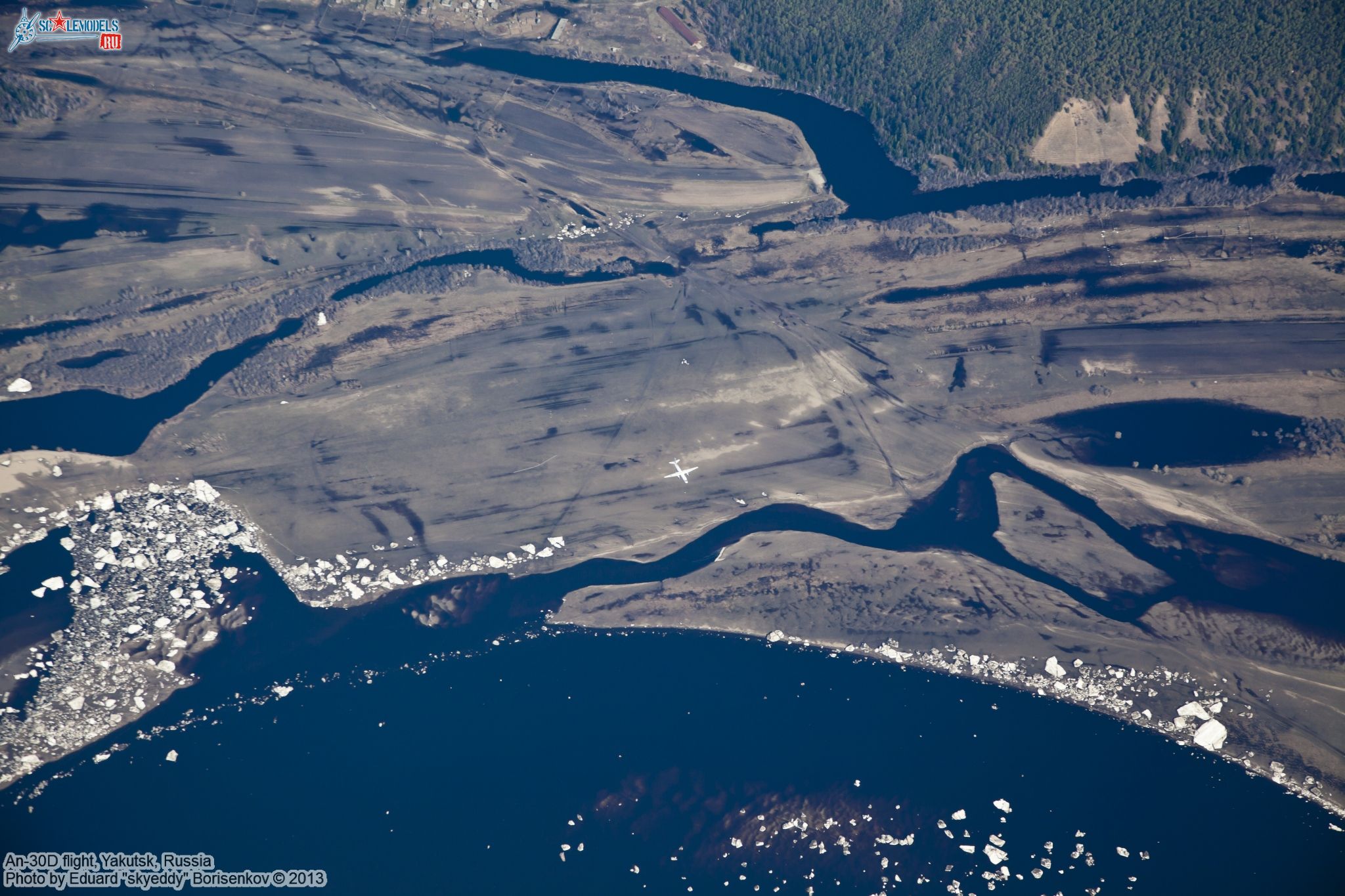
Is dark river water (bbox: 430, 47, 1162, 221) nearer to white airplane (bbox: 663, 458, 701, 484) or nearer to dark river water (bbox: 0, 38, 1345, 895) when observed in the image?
dark river water (bbox: 0, 38, 1345, 895)

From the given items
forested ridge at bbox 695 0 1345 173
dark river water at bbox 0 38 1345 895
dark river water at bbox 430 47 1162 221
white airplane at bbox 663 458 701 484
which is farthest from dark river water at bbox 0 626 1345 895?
forested ridge at bbox 695 0 1345 173

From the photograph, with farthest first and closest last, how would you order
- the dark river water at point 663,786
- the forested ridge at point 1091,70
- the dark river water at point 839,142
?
the dark river water at point 839,142 < the forested ridge at point 1091,70 < the dark river water at point 663,786

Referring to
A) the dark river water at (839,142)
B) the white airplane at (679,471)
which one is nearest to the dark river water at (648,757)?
the white airplane at (679,471)

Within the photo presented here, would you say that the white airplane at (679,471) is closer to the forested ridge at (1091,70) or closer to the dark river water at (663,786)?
the dark river water at (663,786)

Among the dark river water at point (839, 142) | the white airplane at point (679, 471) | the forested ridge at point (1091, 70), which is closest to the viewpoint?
the white airplane at point (679, 471)

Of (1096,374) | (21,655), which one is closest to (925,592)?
(1096,374)

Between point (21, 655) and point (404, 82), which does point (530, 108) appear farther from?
point (21, 655)
